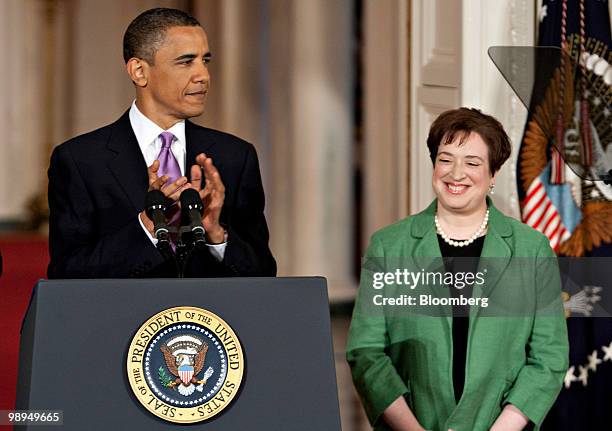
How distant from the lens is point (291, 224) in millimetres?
9625

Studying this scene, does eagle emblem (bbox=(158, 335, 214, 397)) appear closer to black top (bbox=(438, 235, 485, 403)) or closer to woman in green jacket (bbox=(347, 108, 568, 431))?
woman in green jacket (bbox=(347, 108, 568, 431))

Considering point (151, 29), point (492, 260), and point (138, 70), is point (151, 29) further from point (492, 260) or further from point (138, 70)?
point (492, 260)

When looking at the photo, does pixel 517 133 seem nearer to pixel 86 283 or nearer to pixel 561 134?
pixel 561 134

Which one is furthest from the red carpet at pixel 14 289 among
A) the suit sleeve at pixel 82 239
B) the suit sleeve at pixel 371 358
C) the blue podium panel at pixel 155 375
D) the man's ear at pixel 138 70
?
the blue podium panel at pixel 155 375

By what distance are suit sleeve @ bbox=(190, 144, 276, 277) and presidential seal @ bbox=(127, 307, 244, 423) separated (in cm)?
42

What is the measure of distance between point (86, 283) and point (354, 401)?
13.7 ft

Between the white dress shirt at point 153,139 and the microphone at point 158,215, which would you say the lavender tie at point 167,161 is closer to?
the white dress shirt at point 153,139

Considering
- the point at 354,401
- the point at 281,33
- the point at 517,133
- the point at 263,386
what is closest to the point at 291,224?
the point at 281,33

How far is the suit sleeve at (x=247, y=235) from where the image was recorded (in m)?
3.43

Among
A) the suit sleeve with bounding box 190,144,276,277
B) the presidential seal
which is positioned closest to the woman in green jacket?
the suit sleeve with bounding box 190,144,276,277

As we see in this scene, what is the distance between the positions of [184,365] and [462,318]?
1.10 m

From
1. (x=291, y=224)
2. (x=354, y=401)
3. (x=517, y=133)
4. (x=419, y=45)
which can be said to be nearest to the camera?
(x=517, y=133)

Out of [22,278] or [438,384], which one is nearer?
[438,384]

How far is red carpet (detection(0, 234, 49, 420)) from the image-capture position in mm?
6560
